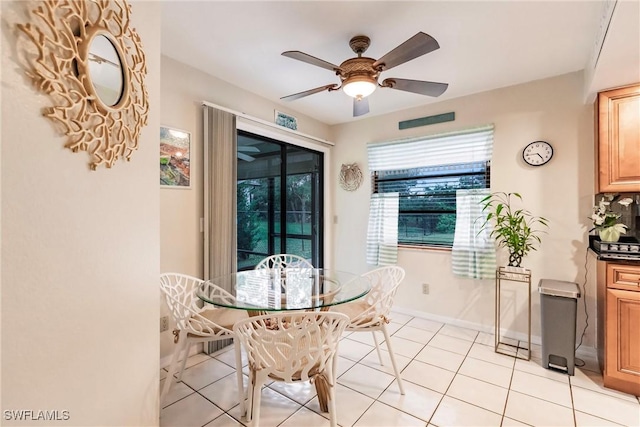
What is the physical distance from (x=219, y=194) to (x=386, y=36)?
6.39 feet

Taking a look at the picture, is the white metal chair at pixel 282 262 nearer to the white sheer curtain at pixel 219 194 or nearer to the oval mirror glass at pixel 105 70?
the white sheer curtain at pixel 219 194

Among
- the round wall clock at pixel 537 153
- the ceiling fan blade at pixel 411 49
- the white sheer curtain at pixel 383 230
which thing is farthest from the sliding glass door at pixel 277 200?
the round wall clock at pixel 537 153

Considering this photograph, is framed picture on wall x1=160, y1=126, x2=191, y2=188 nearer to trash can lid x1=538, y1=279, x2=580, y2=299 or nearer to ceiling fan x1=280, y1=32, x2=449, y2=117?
ceiling fan x1=280, y1=32, x2=449, y2=117

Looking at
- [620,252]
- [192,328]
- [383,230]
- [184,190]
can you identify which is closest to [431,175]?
[383,230]

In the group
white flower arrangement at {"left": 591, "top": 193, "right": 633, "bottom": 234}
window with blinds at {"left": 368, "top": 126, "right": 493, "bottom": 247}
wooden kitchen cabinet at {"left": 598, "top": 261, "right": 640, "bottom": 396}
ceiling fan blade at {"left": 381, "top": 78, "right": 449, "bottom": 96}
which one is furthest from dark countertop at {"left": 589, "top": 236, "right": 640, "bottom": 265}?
ceiling fan blade at {"left": 381, "top": 78, "right": 449, "bottom": 96}

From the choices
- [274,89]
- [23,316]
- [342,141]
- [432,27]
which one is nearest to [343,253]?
[342,141]

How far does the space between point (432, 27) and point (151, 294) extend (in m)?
2.42

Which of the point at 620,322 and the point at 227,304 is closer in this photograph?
the point at 227,304

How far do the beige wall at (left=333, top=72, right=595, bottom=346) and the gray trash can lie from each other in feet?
1.60

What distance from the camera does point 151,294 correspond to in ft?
3.85

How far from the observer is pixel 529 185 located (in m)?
2.92

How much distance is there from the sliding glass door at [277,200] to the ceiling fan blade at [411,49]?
1838 millimetres

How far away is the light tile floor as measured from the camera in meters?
1.80

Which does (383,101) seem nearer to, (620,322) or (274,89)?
(274,89)
